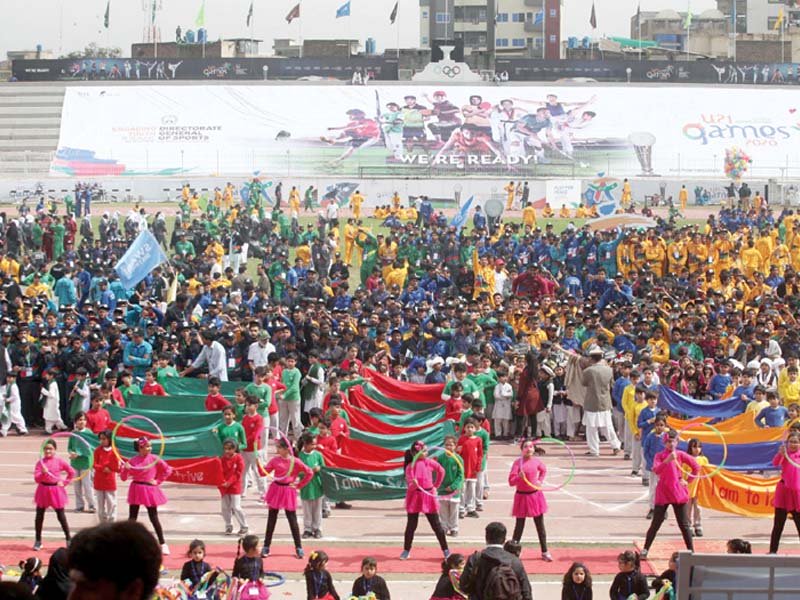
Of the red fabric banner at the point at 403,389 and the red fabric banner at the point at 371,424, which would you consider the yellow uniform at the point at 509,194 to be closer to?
the red fabric banner at the point at 403,389

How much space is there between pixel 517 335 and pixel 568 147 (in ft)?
123

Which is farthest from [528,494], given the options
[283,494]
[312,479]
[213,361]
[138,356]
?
[138,356]

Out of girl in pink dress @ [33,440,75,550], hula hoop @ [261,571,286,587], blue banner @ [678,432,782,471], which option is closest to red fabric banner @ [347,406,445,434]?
blue banner @ [678,432,782,471]

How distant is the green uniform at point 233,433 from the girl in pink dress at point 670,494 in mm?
4310

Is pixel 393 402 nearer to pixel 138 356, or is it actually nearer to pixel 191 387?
pixel 191 387

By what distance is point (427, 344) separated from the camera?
2184cm

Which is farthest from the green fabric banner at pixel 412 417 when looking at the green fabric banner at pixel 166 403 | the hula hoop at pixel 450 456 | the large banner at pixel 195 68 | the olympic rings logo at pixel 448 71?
the large banner at pixel 195 68

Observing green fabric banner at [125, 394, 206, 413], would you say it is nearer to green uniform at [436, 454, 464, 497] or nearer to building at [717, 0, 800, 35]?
green uniform at [436, 454, 464, 497]

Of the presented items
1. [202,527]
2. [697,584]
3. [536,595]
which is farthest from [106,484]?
[697,584]

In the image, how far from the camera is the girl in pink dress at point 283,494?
46.3 ft

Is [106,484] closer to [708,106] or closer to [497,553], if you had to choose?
[497,553]

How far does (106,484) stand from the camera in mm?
14945

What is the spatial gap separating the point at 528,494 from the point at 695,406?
507cm

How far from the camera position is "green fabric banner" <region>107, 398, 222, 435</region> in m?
17.2
